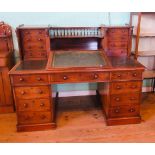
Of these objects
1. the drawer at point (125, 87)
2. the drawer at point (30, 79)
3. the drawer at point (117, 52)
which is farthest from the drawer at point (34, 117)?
the drawer at point (117, 52)

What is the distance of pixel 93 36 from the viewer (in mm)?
2488

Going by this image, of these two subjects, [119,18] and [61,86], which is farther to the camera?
[61,86]

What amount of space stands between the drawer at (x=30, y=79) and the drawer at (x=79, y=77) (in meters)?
0.10

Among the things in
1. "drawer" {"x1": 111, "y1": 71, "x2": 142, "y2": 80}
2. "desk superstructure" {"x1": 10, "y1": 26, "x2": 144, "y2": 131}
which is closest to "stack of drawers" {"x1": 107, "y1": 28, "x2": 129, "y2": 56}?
"desk superstructure" {"x1": 10, "y1": 26, "x2": 144, "y2": 131}

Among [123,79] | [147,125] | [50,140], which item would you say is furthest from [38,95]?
[147,125]

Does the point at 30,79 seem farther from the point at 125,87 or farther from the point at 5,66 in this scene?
the point at 125,87

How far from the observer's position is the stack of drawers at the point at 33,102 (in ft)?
6.74

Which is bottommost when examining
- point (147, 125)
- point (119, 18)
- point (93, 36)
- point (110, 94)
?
point (147, 125)

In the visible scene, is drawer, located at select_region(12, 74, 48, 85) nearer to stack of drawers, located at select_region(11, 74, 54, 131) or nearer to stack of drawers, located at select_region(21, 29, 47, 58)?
stack of drawers, located at select_region(11, 74, 54, 131)

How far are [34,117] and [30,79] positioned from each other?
1.62 feet
